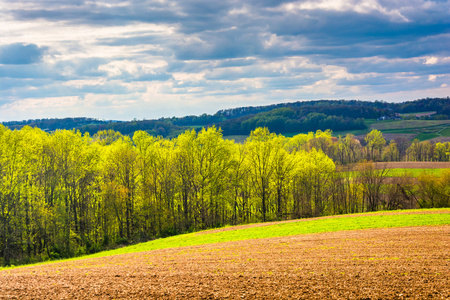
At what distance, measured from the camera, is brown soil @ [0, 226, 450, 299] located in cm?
1509

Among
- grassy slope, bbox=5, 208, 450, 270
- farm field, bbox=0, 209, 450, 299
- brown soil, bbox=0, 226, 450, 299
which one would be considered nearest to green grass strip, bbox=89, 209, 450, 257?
grassy slope, bbox=5, 208, 450, 270

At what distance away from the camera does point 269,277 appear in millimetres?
17188

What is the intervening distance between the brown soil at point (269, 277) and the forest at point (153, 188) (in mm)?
22538

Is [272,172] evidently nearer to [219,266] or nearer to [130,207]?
[130,207]

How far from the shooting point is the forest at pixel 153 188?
3962 cm

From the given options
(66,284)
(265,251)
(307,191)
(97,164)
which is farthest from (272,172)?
(66,284)

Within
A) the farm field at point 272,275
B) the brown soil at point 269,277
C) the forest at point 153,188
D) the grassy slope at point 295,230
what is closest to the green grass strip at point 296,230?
the grassy slope at point 295,230

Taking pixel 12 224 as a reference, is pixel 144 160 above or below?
above

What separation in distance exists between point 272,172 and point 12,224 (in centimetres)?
3935

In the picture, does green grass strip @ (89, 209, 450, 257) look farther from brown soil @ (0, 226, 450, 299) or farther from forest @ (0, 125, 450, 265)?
brown soil @ (0, 226, 450, 299)

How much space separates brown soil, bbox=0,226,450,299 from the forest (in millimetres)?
22538

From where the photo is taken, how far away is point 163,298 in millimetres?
14977

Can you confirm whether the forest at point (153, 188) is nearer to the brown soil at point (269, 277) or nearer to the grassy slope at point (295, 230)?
the grassy slope at point (295, 230)

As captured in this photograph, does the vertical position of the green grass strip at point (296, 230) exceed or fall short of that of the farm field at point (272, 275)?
it falls short
